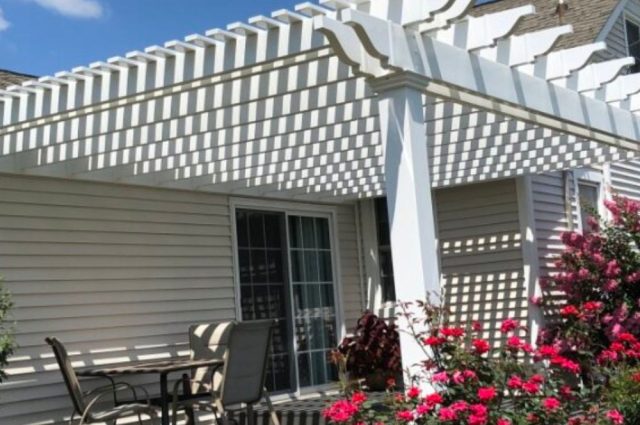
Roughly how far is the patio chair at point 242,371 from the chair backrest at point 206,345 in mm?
362

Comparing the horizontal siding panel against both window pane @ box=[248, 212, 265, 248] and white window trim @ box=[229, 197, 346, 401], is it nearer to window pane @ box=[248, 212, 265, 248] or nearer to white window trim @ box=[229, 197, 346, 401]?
white window trim @ box=[229, 197, 346, 401]

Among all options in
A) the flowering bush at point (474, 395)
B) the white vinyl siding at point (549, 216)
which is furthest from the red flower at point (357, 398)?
the white vinyl siding at point (549, 216)

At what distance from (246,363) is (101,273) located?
1.58m

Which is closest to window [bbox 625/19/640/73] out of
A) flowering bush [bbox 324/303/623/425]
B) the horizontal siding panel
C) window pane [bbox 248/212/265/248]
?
window pane [bbox 248/212/265/248]

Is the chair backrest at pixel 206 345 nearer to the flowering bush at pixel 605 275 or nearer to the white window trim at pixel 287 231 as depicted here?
the white window trim at pixel 287 231

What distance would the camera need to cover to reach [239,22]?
4559 mm

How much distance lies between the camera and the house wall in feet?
21.7

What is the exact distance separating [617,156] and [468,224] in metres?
1.73

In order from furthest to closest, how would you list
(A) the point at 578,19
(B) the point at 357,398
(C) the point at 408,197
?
1. (A) the point at 578,19
2. (C) the point at 408,197
3. (B) the point at 357,398

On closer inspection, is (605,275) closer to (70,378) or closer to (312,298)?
(312,298)

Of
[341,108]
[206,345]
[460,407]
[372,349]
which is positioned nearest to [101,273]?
[206,345]

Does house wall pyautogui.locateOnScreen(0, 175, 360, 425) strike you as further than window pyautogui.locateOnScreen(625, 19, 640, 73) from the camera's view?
No

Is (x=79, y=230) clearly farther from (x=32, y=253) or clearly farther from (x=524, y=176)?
(x=524, y=176)

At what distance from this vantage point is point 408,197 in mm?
4320
